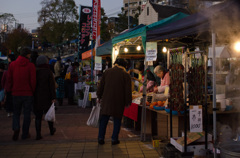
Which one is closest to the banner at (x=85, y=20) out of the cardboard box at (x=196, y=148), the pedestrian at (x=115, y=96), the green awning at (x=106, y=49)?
the green awning at (x=106, y=49)

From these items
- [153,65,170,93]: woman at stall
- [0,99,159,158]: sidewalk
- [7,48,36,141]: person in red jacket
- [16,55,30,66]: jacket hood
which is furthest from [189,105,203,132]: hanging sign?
[16,55,30,66]: jacket hood

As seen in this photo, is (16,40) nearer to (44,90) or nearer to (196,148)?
(44,90)

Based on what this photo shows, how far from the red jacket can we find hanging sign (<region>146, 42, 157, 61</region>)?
260 cm

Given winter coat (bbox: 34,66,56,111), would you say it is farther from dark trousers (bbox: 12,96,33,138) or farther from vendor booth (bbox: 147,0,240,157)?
vendor booth (bbox: 147,0,240,157)

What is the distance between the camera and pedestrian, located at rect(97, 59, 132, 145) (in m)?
5.44

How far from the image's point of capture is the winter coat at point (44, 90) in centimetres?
597

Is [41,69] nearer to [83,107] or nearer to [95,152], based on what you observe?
[95,152]

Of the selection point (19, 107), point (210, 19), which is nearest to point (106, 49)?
point (19, 107)

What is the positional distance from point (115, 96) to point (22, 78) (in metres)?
2.14

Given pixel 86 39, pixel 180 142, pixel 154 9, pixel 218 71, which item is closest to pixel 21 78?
pixel 180 142

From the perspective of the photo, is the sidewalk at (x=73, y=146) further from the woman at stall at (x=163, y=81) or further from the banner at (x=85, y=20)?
the banner at (x=85, y=20)

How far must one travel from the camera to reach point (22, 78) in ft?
19.1

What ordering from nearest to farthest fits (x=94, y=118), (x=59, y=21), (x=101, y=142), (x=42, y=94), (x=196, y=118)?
(x=196, y=118), (x=101, y=142), (x=42, y=94), (x=94, y=118), (x=59, y=21)

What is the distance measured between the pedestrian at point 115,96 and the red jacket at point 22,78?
5.35ft
